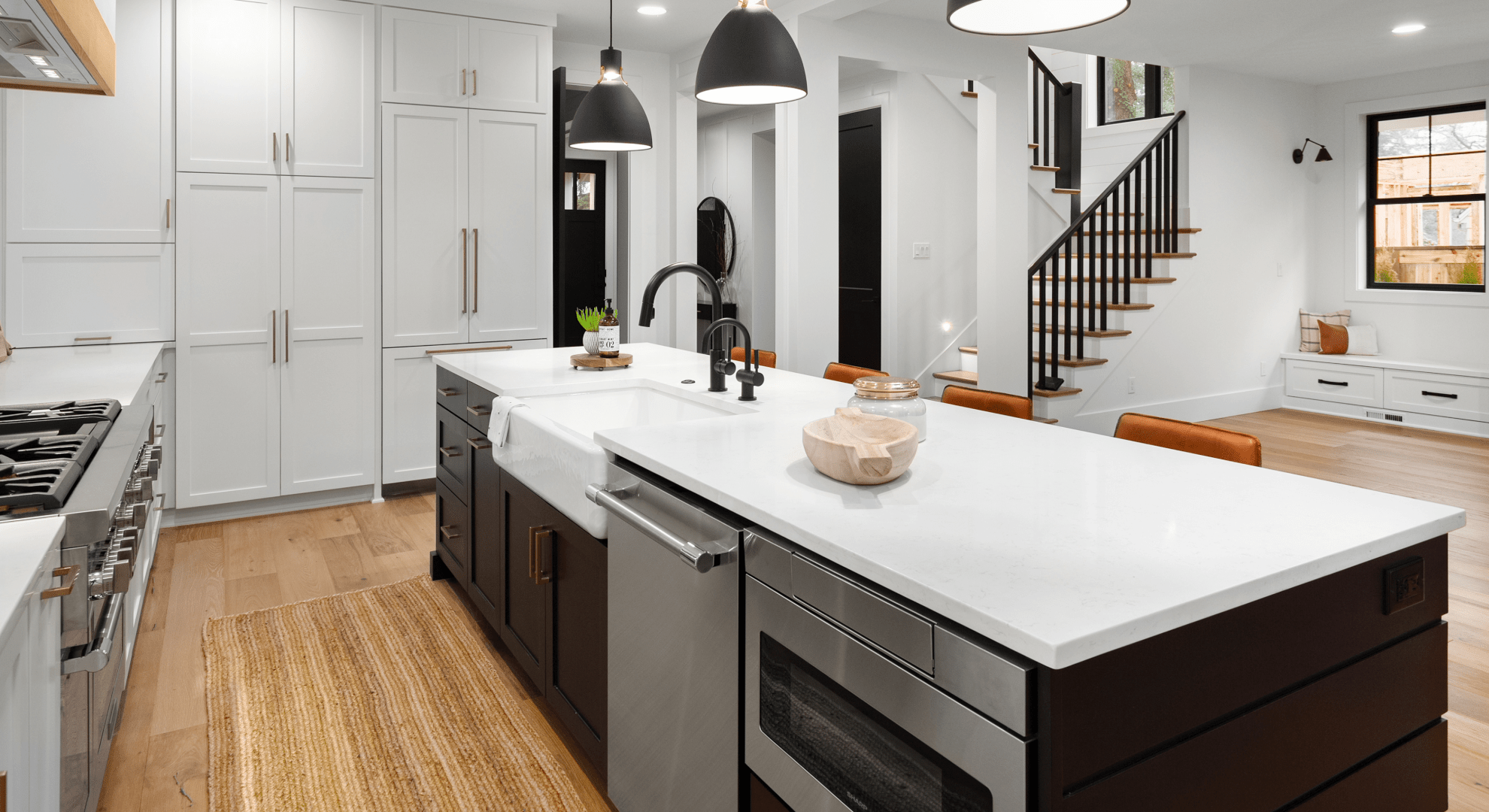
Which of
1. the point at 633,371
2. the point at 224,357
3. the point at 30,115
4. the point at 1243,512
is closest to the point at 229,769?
the point at 633,371

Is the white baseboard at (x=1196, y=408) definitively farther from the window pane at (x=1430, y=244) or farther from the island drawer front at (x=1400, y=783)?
the island drawer front at (x=1400, y=783)

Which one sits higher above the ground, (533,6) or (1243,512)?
(533,6)

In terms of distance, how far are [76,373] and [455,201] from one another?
2.05 meters

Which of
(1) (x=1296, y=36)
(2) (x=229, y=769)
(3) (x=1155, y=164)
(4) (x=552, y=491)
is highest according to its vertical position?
(1) (x=1296, y=36)

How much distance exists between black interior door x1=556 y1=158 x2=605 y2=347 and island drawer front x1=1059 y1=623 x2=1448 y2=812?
16.2 ft

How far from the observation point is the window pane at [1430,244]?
6660 millimetres

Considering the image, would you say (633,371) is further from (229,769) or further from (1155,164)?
(1155,164)

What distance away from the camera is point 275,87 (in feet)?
13.6

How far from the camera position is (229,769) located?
216cm

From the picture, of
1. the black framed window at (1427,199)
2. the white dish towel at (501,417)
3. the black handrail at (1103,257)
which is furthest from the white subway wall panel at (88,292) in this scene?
the black framed window at (1427,199)

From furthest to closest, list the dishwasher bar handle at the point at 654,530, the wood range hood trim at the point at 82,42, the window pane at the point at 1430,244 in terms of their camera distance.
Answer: the window pane at the point at 1430,244, the wood range hood trim at the point at 82,42, the dishwasher bar handle at the point at 654,530

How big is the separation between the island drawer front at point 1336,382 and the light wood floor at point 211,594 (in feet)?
22.3

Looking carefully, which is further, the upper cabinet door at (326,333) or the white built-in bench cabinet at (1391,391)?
the white built-in bench cabinet at (1391,391)

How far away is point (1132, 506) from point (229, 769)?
2142 mm
